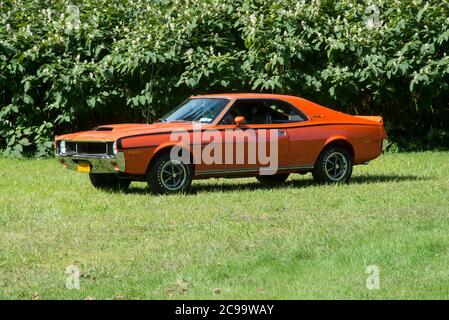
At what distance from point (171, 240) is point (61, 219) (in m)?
1.99

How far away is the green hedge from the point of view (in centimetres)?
1912

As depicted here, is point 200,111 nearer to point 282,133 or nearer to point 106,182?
point 282,133

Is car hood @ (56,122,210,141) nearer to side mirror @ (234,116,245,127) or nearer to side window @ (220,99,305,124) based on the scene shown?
side mirror @ (234,116,245,127)

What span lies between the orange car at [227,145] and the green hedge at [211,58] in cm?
403

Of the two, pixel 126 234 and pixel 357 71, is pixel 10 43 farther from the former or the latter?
pixel 126 234

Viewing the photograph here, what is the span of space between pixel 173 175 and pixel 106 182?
1295 millimetres

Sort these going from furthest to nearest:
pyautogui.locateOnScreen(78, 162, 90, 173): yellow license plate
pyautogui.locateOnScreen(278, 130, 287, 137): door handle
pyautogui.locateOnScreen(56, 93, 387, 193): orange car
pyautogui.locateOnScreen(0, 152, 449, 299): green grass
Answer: pyautogui.locateOnScreen(278, 130, 287, 137): door handle
pyautogui.locateOnScreen(78, 162, 90, 173): yellow license plate
pyautogui.locateOnScreen(56, 93, 387, 193): orange car
pyautogui.locateOnScreen(0, 152, 449, 299): green grass

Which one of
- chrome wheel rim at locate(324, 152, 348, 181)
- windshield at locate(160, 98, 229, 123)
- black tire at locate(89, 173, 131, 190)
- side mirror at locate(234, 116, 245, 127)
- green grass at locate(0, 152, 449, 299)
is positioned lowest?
green grass at locate(0, 152, 449, 299)

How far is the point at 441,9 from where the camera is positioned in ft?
63.8

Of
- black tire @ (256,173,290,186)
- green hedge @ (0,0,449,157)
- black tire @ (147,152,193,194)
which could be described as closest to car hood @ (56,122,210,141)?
black tire @ (147,152,193,194)

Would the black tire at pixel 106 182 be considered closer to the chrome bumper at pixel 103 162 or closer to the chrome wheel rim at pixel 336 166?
the chrome bumper at pixel 103 162

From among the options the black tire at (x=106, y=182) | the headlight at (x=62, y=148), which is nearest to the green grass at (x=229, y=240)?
the black tire at (x=106, y=182)

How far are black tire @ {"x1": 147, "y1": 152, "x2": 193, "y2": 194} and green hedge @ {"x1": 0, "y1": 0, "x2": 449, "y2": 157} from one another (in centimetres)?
518

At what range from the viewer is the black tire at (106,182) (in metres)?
14.6
